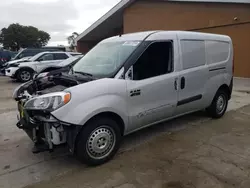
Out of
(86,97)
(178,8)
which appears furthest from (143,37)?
(178,8)

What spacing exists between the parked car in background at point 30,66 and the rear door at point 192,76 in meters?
9.82

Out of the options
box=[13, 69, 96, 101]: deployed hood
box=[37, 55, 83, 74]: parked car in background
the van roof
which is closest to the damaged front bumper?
box=[13, 69, 96, 101]: deployed hood

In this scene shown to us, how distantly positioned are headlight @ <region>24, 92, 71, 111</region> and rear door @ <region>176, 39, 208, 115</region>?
2.10m

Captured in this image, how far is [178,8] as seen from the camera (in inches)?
563

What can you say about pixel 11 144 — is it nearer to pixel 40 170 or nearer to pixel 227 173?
pixel 40 170

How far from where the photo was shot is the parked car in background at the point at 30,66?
12.9 m

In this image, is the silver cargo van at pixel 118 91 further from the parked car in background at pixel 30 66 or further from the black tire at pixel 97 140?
the parked car in background at pixel 30 66

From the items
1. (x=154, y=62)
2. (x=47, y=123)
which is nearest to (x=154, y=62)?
(x=154, y=62)

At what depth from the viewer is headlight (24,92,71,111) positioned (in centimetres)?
316

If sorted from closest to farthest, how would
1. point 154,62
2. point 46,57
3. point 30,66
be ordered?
point 154,62, point 30,66, point 46,57

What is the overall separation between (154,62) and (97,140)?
153 centimetres

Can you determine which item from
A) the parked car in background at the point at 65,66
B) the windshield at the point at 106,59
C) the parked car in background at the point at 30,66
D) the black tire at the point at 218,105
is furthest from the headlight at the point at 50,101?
the parked car in background at the point at 30,66

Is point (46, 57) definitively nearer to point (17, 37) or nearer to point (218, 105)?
point (218, 105)

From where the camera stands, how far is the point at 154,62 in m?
4.10
